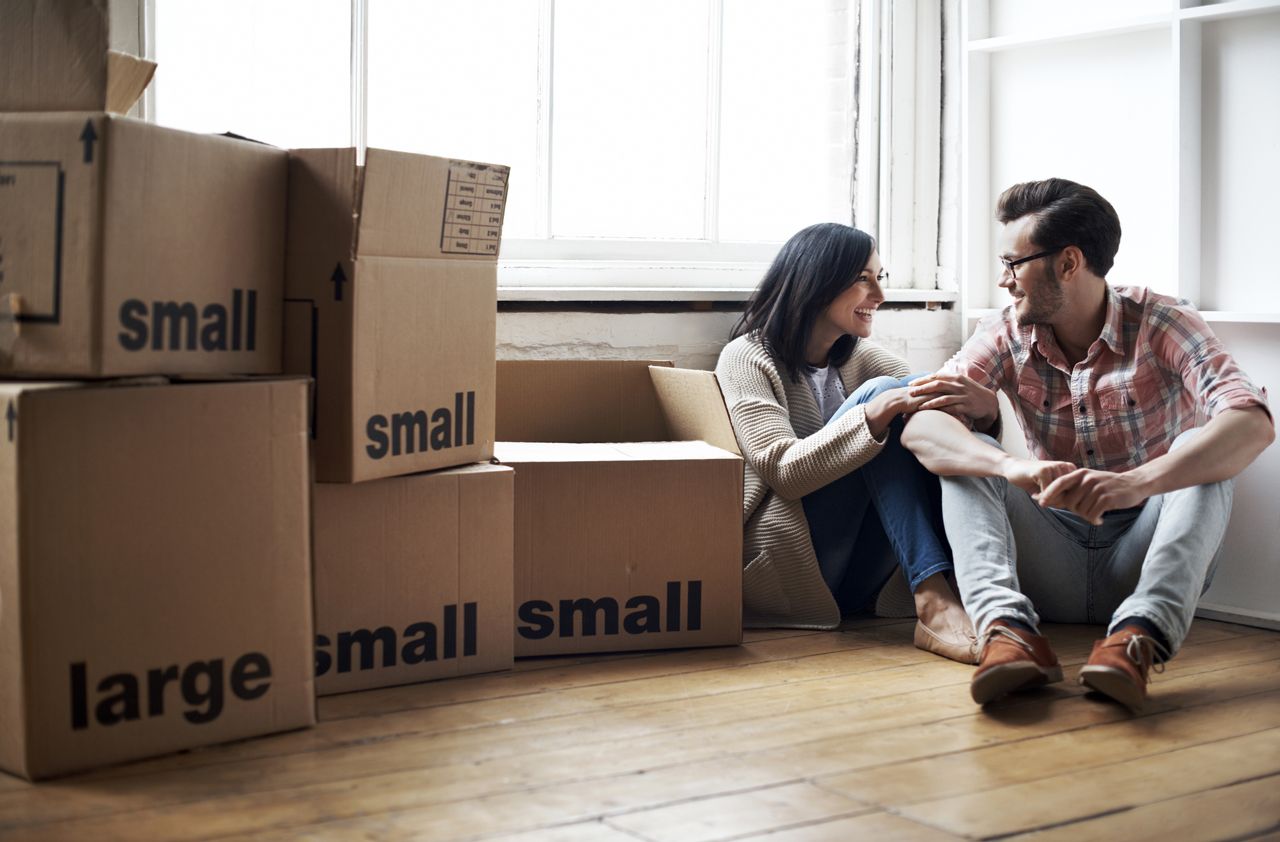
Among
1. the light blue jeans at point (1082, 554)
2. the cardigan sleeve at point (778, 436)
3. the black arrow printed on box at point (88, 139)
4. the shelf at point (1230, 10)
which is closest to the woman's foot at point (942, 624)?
the light blue jeans at point (1082, 554)

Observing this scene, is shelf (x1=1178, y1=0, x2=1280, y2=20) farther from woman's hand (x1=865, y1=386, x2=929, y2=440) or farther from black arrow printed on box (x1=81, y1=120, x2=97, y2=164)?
black arrow printed on box (x1=81, y1=120, x2=97, y2=164)

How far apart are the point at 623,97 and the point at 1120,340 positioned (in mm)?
1138

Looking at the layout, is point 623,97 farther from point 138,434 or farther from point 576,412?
point 138,434

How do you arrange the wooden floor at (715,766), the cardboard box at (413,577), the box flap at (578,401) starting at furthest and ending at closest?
1. the box flap at (578,401)
2. the cardboard box at (413,577)
3. the wooden floor at (715,766)

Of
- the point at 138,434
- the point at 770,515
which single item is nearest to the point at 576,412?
the point at 770,515

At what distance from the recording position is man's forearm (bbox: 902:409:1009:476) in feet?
6.92

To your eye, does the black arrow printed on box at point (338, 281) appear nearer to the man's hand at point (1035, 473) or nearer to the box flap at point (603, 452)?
the box flap at point (603, 452)

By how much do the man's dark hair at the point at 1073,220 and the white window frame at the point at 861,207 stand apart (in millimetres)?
731

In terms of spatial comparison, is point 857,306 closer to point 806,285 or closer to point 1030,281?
point 806,285

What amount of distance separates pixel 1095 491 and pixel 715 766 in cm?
77

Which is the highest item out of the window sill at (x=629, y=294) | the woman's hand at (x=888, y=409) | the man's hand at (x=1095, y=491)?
the window sill at (x=629, y=294)

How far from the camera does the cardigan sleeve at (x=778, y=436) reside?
7.34ft

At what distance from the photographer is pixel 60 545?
1465 millimetres

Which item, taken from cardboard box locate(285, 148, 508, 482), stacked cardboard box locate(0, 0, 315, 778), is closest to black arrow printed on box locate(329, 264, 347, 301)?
cardboard box locate(285, 148, 508, 482)
